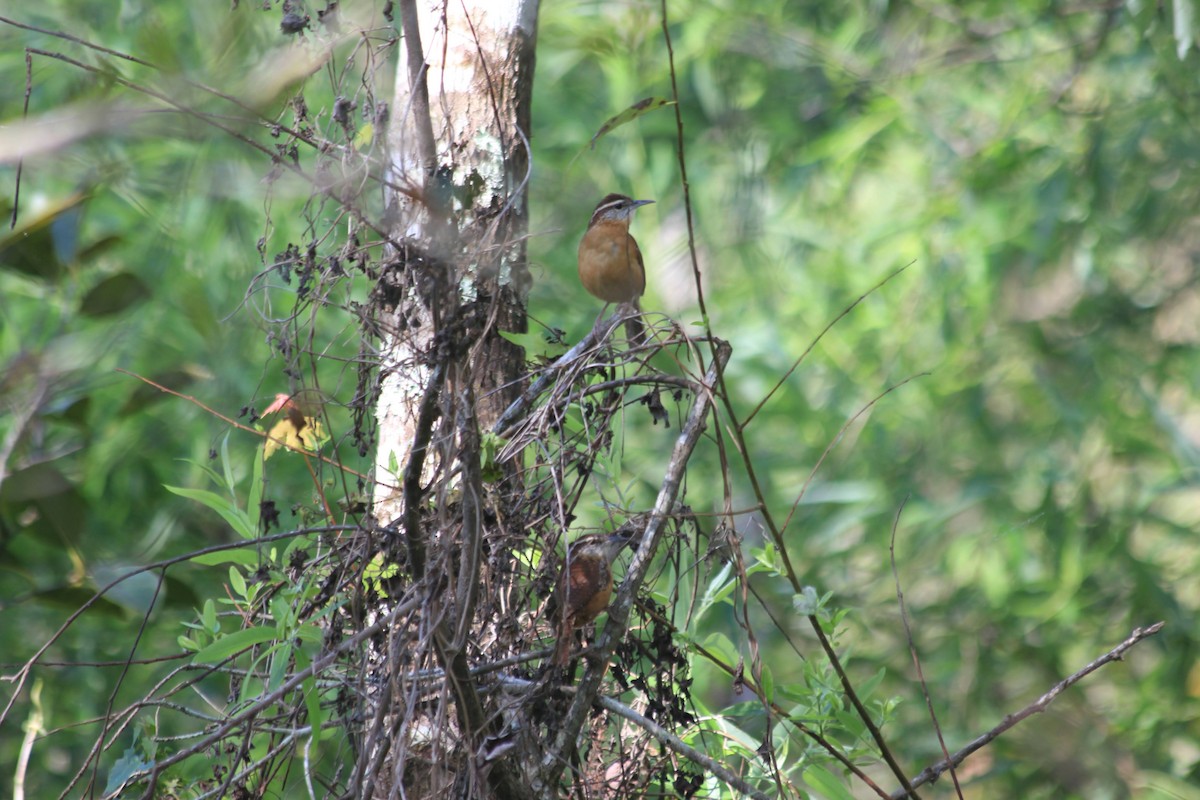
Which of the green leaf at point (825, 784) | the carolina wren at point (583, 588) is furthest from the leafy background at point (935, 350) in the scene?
the carolina wren at point (583, 588)

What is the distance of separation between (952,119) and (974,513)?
2002 mm

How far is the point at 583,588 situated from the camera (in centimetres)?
146

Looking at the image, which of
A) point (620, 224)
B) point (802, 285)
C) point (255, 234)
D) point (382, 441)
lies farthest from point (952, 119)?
point (382, 441)

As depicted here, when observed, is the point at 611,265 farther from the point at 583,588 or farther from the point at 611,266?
the point at 583,588

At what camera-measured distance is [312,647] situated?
2.15m

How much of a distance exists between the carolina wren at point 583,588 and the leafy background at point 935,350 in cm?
250

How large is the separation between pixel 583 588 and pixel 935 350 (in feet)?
13.0

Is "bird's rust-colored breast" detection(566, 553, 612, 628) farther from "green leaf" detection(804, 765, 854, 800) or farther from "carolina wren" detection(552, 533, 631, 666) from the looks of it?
"green leaf" detection(804, 765, 854, 800)

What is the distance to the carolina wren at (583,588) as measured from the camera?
1412 millimetres

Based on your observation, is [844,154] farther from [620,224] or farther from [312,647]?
[312,647]

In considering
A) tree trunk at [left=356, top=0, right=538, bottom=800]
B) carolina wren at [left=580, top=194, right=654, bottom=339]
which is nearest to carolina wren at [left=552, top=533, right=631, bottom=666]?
tree trunk at [left=356, top=0, right=538, bottom=800]

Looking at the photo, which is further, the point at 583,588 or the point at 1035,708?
the point at 1035,708

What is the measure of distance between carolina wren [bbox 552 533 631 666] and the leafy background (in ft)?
8.21

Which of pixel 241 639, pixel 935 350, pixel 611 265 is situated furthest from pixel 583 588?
pixel 935 350
